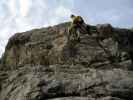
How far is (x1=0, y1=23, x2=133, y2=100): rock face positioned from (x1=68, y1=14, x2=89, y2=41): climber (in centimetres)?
44

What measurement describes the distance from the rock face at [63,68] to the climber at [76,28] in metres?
0.44

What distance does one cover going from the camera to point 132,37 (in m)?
38.9

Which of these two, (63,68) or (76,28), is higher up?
(76,28)

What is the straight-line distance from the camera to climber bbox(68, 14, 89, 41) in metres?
35.8

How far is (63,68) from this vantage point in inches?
1165

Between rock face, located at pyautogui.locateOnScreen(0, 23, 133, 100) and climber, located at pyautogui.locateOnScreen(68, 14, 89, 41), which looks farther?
climber, located at pyautogui.locateOnScreen(68, 14, 89, 41)

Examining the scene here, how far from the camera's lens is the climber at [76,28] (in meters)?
35.8

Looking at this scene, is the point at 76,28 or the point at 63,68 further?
the point at 76,28

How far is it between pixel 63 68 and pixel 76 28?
7.70 metres

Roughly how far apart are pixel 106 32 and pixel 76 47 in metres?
3.95

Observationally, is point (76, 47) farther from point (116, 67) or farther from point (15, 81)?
point (15, 81)

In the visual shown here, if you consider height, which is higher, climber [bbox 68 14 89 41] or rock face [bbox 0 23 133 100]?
climber [bbox 68 14 89 41]

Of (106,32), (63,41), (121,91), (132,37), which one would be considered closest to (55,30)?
(63,41)

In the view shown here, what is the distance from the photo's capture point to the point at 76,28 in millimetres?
36375
